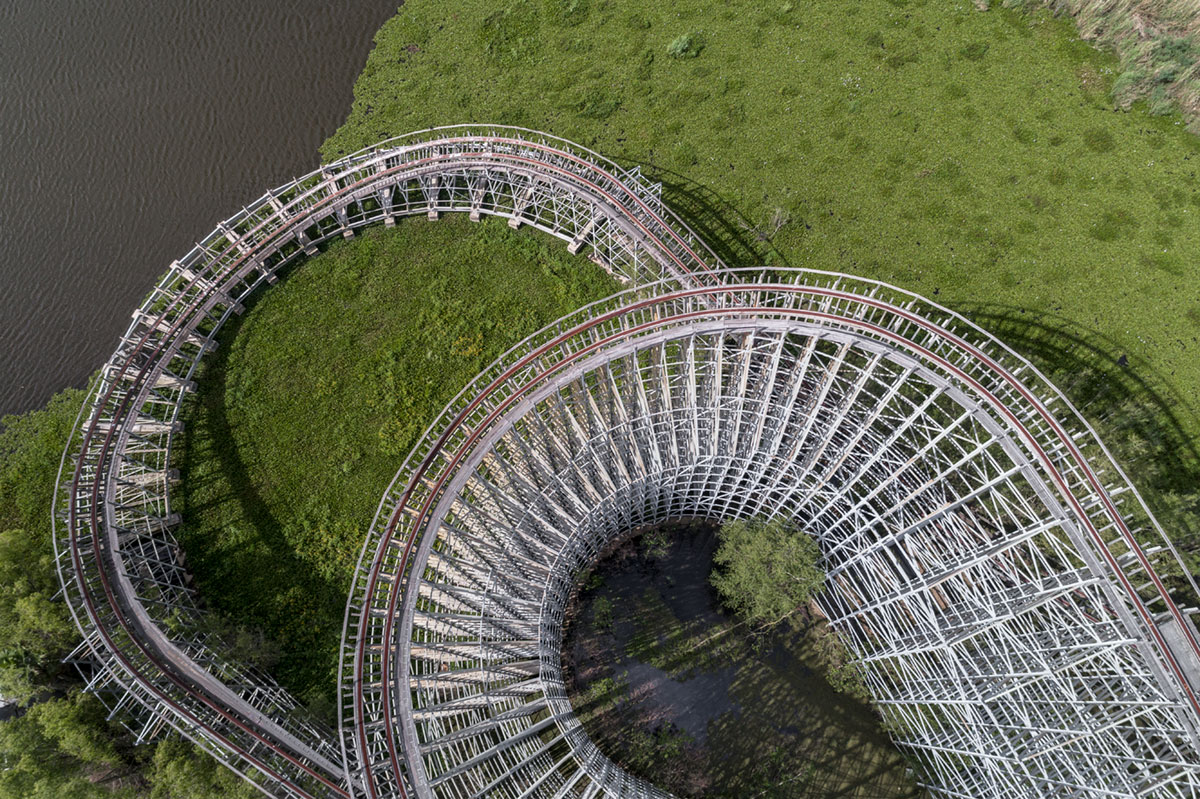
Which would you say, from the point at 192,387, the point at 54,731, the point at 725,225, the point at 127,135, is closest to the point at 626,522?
the point at 725,225

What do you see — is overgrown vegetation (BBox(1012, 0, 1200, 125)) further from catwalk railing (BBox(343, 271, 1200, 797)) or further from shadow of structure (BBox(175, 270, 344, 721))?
shadow of structure (BBox(175, 270, 344, 721))

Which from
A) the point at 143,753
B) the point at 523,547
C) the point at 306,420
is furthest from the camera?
the point at 306,420

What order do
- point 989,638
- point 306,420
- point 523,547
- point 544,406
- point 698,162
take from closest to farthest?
point 989,638, point 523,547, point 544,406, point 306,420, point 698,162

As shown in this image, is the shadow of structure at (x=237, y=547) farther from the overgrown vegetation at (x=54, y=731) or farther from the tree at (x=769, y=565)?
the tree at (x=769, y=565)

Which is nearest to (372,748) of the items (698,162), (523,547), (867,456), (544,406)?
(523,547)

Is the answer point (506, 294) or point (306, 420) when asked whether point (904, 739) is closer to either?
point (506, 294)

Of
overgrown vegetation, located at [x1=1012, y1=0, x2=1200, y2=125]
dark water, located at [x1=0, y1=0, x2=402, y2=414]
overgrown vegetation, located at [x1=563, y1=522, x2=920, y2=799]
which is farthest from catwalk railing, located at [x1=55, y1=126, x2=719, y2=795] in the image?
overgrown vegetation, located at [x1=1012, y1=0, x2=1200, y2=125]

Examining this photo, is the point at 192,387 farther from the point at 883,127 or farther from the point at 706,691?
the point at 883,127
